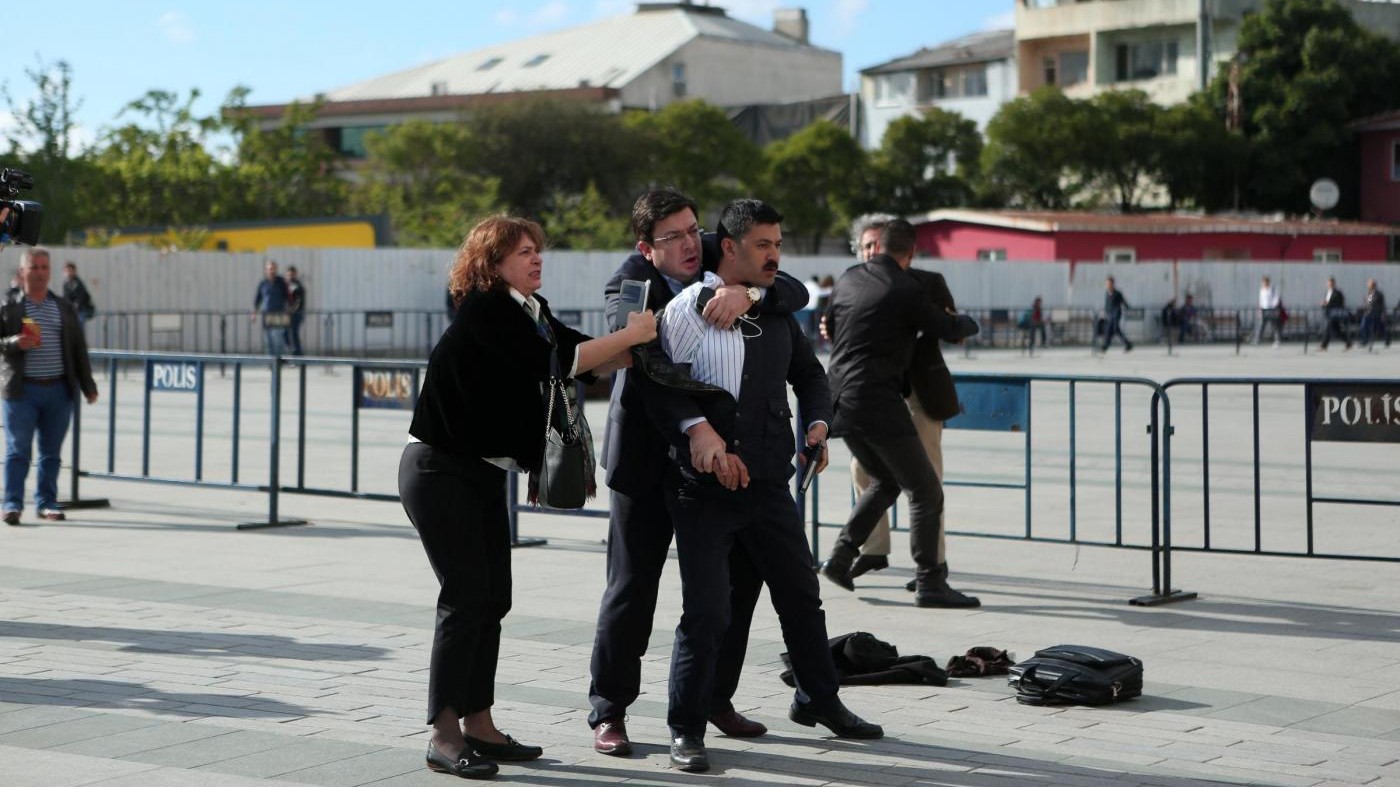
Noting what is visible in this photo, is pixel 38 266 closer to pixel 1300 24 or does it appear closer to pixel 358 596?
pixel 358 596

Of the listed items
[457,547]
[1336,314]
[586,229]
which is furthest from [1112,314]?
[457,547]

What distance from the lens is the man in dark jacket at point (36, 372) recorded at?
469 inches

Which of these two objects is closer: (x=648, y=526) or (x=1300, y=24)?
(x=648, y=526)

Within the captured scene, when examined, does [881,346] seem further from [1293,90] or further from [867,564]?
[1293,90]

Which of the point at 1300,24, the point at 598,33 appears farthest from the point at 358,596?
the point at 598,33

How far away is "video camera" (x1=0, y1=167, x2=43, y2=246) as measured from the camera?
795 centimetres

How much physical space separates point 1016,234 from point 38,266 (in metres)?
46.7

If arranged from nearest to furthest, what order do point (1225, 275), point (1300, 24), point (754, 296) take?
1. point (754, 296)
2. point (1225, 275)
3. point (1300, 24)

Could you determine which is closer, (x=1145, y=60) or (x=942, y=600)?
(x=942, y=600)

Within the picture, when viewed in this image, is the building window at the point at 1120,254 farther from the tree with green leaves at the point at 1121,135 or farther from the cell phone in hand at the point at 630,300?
the cell phone in hand at the point at 630,300

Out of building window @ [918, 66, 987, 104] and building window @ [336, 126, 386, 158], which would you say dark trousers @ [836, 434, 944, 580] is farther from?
building window @ [336, 126, 386, 158]

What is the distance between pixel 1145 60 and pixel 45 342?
221 ft

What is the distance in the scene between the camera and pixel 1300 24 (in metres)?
65.4

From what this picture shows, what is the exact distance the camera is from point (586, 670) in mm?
7391
